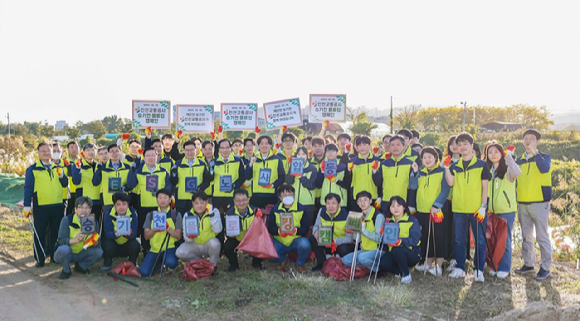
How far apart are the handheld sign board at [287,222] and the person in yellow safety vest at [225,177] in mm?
1117

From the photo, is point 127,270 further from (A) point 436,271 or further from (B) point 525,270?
(B) point 525,270

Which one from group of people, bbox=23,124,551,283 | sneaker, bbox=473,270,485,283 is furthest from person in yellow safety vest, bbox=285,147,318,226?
sneaker, bbox=473,270,485,283

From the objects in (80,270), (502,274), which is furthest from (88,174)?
(502,274)

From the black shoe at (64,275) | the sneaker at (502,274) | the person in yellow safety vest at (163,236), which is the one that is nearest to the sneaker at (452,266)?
the sneaker at (502,274)

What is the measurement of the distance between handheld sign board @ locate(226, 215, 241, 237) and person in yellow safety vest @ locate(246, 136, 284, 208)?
38.2 inches

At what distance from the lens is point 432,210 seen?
20.2ft

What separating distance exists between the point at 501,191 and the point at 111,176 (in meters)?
5.81

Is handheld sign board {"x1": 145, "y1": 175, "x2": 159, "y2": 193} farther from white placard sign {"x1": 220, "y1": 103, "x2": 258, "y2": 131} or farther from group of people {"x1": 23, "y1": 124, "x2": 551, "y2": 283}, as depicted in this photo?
white placard sign {"x1": 220, "y1": 103, "x2": 258, "y2": 131}

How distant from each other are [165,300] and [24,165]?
13171mm

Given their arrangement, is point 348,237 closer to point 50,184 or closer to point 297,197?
point 297,197

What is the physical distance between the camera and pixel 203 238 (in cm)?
660

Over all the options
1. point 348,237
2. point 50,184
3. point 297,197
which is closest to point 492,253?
point 348,237

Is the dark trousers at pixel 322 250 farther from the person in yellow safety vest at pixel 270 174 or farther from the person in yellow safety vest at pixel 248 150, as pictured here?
the person in yellow safety vest at pixel 248 150

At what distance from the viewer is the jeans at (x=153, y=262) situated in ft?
21.0
